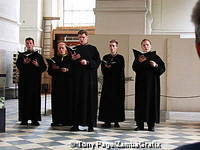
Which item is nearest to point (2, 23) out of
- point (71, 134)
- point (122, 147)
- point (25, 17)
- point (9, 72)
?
point (9, 72)

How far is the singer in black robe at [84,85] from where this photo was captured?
7.07 meters

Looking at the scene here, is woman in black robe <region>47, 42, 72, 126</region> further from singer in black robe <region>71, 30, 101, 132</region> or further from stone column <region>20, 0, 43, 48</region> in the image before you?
stone column <region>20, 0, 43, 48</region>

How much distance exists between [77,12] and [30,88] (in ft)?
51.7

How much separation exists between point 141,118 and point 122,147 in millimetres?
1921

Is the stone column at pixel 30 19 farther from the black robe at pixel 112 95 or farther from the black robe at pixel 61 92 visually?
the black robe at pixel 112 95

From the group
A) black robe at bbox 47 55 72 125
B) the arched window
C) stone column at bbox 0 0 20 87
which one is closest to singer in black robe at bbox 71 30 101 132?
black robe at bbox 47 55 72 125

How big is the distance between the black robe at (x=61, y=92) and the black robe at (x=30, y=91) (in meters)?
0.36

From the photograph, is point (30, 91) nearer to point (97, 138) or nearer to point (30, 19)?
point (97, 138)

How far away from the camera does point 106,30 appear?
11.0m

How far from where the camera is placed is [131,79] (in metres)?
9.60

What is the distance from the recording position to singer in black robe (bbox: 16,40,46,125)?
7.76 meters

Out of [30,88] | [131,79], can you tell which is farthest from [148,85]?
[30,88]

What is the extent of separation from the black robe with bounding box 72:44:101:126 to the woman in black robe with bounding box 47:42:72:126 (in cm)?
18

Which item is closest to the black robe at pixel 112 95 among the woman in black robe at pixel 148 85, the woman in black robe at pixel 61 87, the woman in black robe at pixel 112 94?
the woman in black robe at pixel 112 94
